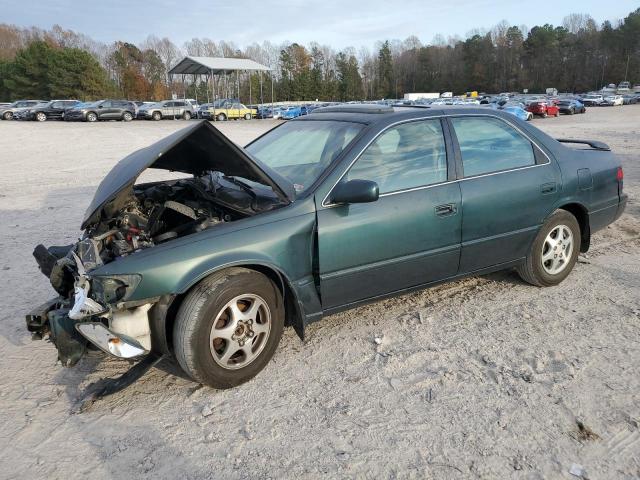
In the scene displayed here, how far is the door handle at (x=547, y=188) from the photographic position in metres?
4.29

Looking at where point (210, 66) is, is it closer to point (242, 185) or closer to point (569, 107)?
point (569, 107)

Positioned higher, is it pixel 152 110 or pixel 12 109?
pixel 12 109

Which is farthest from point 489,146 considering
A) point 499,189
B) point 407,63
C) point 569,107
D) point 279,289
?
point 407,63

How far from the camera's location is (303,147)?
4.11m

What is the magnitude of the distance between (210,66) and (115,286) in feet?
129

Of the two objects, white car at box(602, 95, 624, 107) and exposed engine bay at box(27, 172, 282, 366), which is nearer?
exposed engine bay at box(27, 172, 282, 366)

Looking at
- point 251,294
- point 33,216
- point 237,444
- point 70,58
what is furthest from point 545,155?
point 70,58

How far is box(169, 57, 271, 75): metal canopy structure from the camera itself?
129 ft

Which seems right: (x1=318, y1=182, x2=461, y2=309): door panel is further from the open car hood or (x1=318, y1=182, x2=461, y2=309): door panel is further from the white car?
the white car

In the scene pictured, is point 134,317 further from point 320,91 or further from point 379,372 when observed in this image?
point 320,91

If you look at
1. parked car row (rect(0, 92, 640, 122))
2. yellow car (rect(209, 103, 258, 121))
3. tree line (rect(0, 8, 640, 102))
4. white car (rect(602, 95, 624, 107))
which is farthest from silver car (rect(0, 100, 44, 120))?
white car (rect(602, 95, 624, 107))

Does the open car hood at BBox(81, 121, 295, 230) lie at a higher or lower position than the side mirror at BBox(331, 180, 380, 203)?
higher

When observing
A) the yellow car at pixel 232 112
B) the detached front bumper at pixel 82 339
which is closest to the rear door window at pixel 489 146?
the detached front bumper at pixel 82 339

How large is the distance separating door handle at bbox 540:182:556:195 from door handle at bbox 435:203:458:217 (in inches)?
39.1
